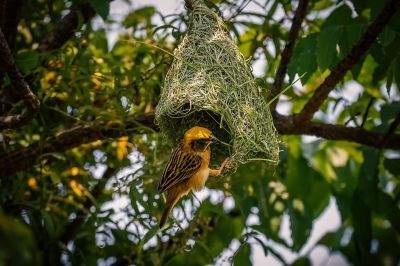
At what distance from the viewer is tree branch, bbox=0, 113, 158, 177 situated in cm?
340

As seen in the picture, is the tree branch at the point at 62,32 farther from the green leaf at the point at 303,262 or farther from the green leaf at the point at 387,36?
the green leaf at the point at 303,262

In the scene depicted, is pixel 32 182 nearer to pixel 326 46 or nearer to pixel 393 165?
pixel 326 46

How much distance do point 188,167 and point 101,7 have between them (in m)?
0.92

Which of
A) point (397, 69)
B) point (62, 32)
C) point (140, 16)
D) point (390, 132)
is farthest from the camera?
point (140, 16)

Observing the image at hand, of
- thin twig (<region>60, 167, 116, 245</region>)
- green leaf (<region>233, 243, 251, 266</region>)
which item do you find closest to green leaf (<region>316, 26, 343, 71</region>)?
green leaf (<region>233, 243, 251, 266</region>)

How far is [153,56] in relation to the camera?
3676 millimetres

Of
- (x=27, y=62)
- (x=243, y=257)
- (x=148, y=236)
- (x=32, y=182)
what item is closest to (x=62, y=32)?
(x=27, y=62)

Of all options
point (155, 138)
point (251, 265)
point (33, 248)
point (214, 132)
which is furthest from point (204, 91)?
point (33, 248)

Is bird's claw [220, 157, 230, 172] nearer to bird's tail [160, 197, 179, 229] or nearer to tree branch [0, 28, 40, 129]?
bird's tail [160, 197, 179, 229]

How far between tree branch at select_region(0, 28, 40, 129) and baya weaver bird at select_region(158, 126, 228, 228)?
0.73m

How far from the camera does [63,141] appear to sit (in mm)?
3447

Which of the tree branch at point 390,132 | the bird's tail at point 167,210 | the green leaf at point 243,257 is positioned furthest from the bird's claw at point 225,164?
the tree branch at point 390,132

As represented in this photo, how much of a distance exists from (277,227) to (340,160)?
726 mm

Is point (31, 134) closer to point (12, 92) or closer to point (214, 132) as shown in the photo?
point (12, 92)
